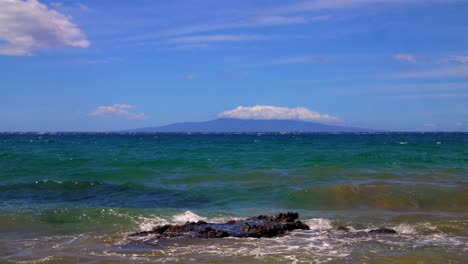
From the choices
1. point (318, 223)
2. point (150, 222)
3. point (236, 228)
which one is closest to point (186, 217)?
point (150, 222)

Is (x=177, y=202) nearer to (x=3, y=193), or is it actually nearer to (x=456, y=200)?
(x=3, y=193)

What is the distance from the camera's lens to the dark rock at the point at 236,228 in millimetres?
13078

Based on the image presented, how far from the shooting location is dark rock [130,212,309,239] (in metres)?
13.1

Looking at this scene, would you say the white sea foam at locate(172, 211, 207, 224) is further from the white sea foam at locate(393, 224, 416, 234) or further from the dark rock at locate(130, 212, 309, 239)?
the white sea foam at locate(393, 224, 416, 234)

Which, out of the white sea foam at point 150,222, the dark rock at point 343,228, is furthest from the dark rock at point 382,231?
the white sea foam at point 150,222

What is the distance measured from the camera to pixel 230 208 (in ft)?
62.5

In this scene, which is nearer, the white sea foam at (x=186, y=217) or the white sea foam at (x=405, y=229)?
the white sea foam at (x=405, y=229)

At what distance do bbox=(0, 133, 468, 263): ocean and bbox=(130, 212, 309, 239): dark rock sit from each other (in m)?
0.38

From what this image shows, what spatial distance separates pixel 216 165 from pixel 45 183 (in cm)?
1305

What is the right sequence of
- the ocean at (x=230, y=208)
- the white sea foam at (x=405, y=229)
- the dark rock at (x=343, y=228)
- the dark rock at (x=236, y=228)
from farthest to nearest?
the dark rock at (x=343, y=228)
the white sea foam at (x=405, y=229)
the dark rock at (x=236, y=228)
the ocean at (x=230, y=208)

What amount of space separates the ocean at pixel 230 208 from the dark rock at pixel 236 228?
38 centimetres

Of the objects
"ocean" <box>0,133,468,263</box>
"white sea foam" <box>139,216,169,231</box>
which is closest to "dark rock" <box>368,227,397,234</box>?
"ocean" <box>0,133,468,263</box>

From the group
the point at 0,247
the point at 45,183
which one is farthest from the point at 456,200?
the point at 45,183

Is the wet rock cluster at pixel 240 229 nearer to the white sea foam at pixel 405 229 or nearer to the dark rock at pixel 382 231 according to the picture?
the dark rock at pixel 382 231
